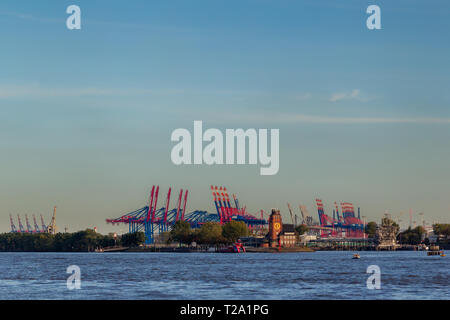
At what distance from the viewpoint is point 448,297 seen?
4756 centimetres

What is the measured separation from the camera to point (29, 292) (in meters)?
52.9
